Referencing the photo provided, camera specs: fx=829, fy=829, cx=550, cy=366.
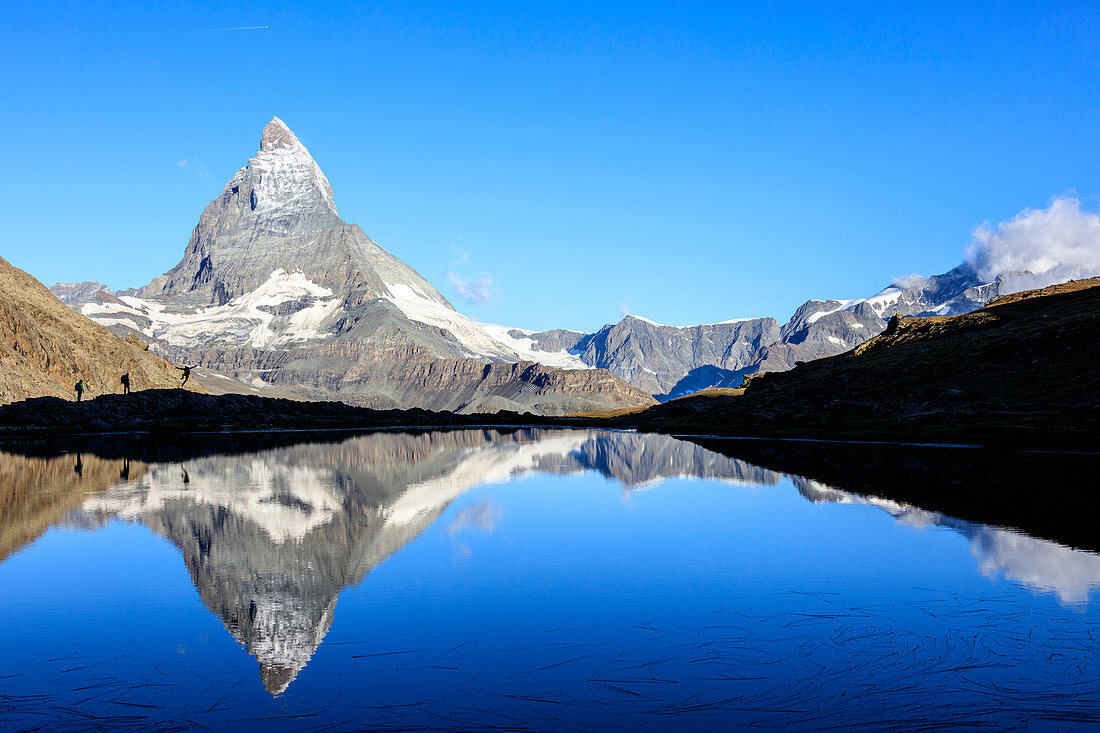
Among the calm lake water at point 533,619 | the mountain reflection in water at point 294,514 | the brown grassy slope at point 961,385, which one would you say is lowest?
the calm lake water at point 533,619

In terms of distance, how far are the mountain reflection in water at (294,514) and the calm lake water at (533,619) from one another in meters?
0.21

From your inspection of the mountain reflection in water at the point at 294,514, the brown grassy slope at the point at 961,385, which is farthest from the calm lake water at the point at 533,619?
the brown grassy slope at the point at 961,385

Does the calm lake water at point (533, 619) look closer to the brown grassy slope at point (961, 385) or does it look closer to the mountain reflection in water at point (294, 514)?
the mountain reflection in water at point (294, 514)

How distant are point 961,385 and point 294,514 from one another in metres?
104

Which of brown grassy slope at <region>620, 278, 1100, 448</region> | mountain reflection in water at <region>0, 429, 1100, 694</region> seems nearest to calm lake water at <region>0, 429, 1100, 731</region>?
mountain reflection in water at <region>0, 429, 1100, 694</region>

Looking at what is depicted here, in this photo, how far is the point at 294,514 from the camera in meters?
40.6

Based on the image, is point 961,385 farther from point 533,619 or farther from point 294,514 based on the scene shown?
point 533,619

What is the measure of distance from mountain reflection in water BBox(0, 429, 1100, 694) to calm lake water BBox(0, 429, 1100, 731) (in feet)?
0.69

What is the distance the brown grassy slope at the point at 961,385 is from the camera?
95.5 metres

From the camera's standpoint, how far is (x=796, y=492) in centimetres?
5303

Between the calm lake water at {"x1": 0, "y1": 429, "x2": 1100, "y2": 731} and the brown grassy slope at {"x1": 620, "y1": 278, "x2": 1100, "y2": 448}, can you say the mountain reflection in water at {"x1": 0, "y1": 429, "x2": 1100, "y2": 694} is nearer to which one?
the calm lake water at {"x1": 0, "y1": 429, "x2": 1100, "y2": 731}

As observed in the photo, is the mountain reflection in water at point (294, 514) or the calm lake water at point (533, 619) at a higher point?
the mountain reflection in water at point (294, 514)

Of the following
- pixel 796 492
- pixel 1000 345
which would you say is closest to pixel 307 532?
pixel 796 492

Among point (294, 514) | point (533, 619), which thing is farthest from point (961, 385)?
point (533, 619)
